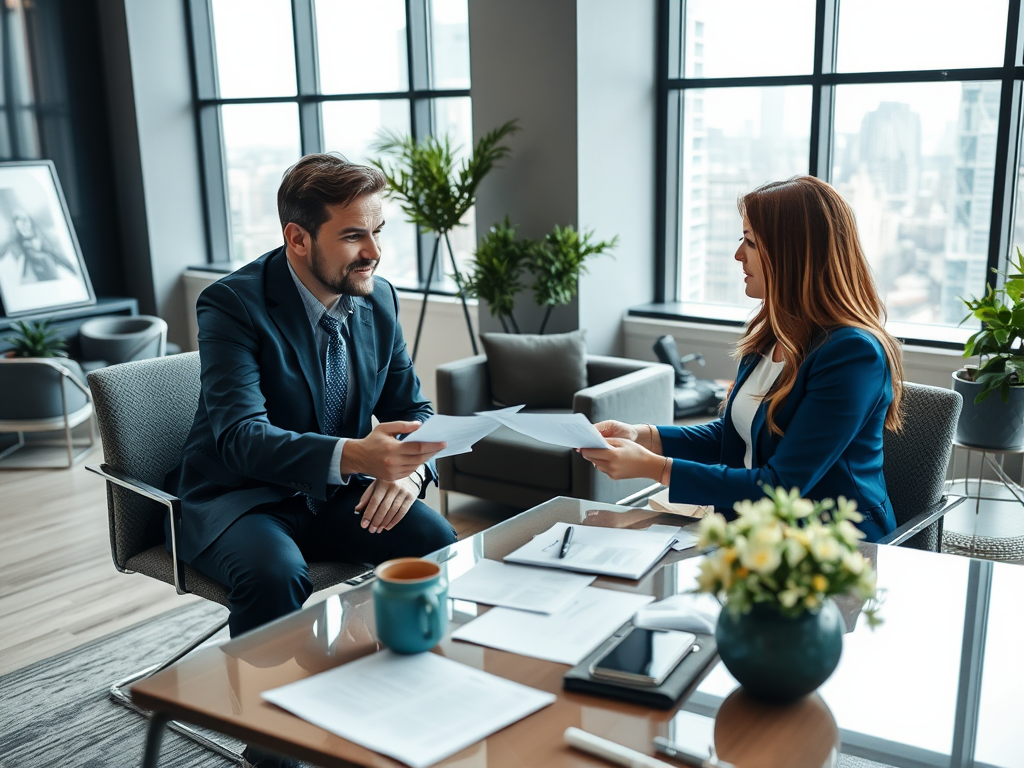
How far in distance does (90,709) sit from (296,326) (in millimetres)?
1272

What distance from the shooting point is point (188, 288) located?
702cm

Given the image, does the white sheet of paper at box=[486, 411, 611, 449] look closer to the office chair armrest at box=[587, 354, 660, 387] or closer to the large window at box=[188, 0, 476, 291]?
the office chair armrest at box=[587, 354, 660, 387]

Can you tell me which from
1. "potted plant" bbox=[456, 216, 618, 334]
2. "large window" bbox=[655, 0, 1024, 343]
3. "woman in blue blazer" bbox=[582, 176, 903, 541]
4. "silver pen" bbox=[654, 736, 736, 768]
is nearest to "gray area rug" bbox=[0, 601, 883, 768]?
"woman in blue blazer" bbox=[582, 176, 903, 541]

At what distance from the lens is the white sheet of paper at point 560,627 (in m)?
1.39

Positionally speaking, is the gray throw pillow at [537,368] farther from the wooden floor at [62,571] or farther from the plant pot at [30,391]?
the plant pot at [30,391]

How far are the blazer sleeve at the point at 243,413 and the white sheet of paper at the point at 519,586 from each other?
1.84 feet

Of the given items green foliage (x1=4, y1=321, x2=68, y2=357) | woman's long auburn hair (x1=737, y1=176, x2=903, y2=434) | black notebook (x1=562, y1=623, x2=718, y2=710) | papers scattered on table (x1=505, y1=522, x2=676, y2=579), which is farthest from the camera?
green foliage (x1=4, y1=321, x2=68, y2=357)

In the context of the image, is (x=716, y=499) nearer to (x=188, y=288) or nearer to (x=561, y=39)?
(x=561, y=39)

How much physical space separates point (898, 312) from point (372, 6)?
3.55 m

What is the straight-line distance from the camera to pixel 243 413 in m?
2.18

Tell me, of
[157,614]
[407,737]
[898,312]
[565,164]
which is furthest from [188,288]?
[407,737]

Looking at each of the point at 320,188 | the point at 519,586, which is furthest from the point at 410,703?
the point at 320,188

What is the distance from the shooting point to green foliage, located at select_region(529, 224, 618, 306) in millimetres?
4480

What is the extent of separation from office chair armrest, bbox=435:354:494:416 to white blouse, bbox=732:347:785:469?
6.64 ft
